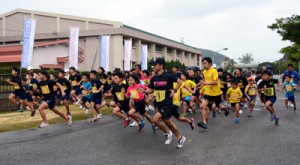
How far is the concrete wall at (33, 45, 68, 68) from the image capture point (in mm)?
34062

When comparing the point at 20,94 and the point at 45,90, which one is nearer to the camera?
the point at 45,90

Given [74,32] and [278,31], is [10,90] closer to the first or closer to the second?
[74,32]

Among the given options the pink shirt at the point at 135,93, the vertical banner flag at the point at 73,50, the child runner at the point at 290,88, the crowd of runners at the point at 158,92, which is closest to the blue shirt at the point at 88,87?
the crowd of runners at the point at 158,92

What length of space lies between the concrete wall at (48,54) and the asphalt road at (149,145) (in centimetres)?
2598

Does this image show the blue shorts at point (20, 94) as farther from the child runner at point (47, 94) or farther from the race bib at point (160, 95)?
the race bib at point (160, 95)

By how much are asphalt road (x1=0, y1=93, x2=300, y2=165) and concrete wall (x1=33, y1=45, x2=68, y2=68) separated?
26.0m

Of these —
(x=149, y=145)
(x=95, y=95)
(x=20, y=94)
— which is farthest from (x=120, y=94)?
(x=20, y=94)

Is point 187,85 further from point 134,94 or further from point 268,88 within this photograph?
point 134,94

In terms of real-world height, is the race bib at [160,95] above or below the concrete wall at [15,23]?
below

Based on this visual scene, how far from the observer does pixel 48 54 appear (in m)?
35.4

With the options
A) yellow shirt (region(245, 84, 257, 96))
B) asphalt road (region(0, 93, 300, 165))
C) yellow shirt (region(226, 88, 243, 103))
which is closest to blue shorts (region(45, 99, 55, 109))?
asphalt road (region(0, 93, 300, 165))

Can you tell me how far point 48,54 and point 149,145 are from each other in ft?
101

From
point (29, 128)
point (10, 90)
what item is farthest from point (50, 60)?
point (29, 128)

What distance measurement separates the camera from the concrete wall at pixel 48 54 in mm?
34062
